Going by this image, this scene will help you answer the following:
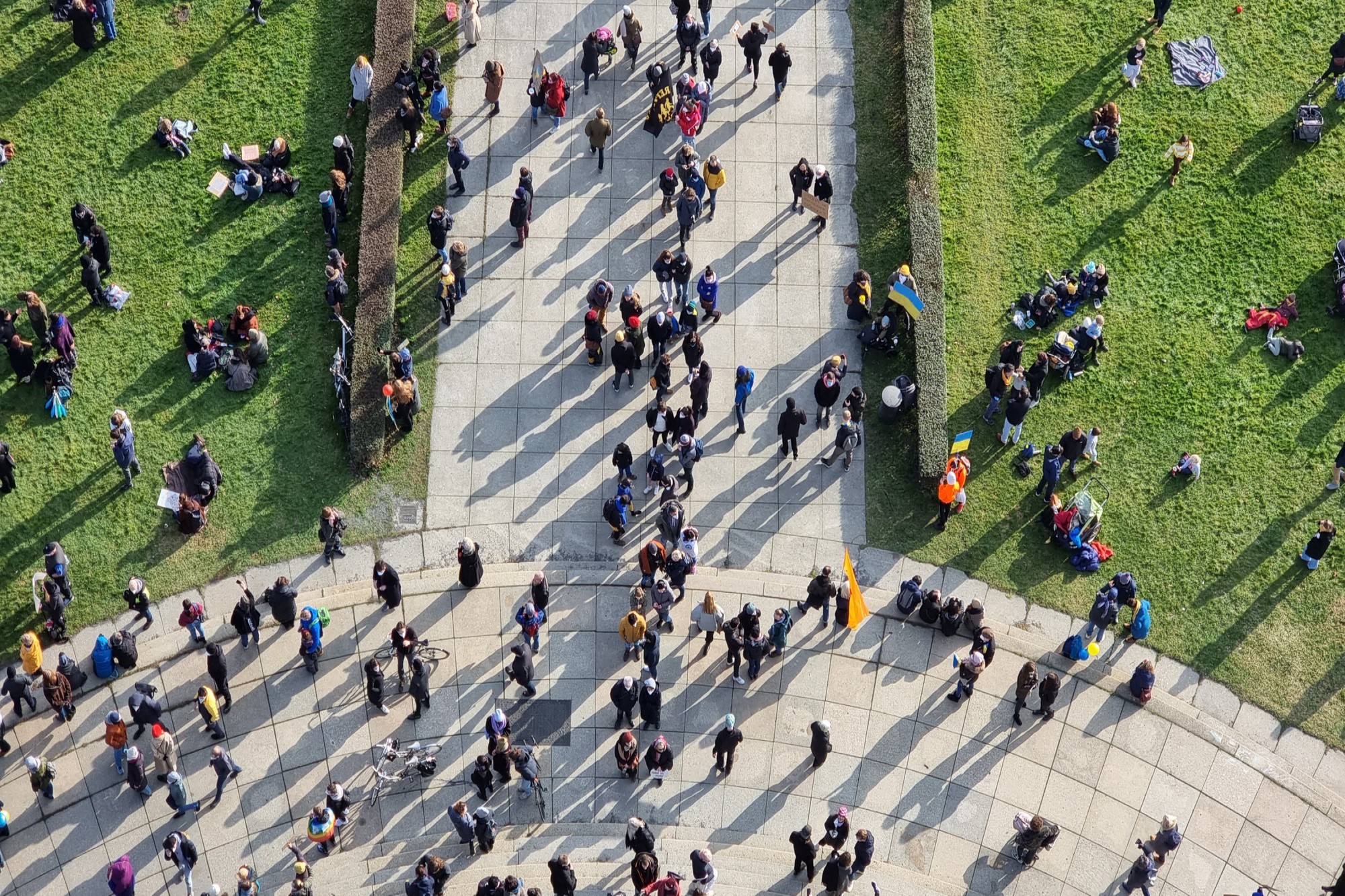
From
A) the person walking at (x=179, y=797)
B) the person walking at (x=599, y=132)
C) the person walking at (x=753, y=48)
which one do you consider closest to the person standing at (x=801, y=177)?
the person walking at (x=753, y=48)

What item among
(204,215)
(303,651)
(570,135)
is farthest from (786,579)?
(204,215)

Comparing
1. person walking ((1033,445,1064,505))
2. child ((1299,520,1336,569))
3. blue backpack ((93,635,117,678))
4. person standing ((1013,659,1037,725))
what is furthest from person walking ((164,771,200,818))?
child ((1299,520,1336,569))

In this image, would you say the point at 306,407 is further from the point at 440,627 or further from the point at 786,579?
the point at 786,579

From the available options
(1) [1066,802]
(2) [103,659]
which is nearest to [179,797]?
(2) [103,659]

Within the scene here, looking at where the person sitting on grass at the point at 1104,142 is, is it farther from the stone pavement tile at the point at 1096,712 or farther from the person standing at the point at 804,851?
the person standing at the point at 804,851

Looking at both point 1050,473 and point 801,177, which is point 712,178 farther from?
point 1050,473

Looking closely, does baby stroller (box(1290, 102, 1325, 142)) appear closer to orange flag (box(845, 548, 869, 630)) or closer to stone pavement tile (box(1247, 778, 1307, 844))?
stone pavement tile (box(1247, 778, 1307, 844))
